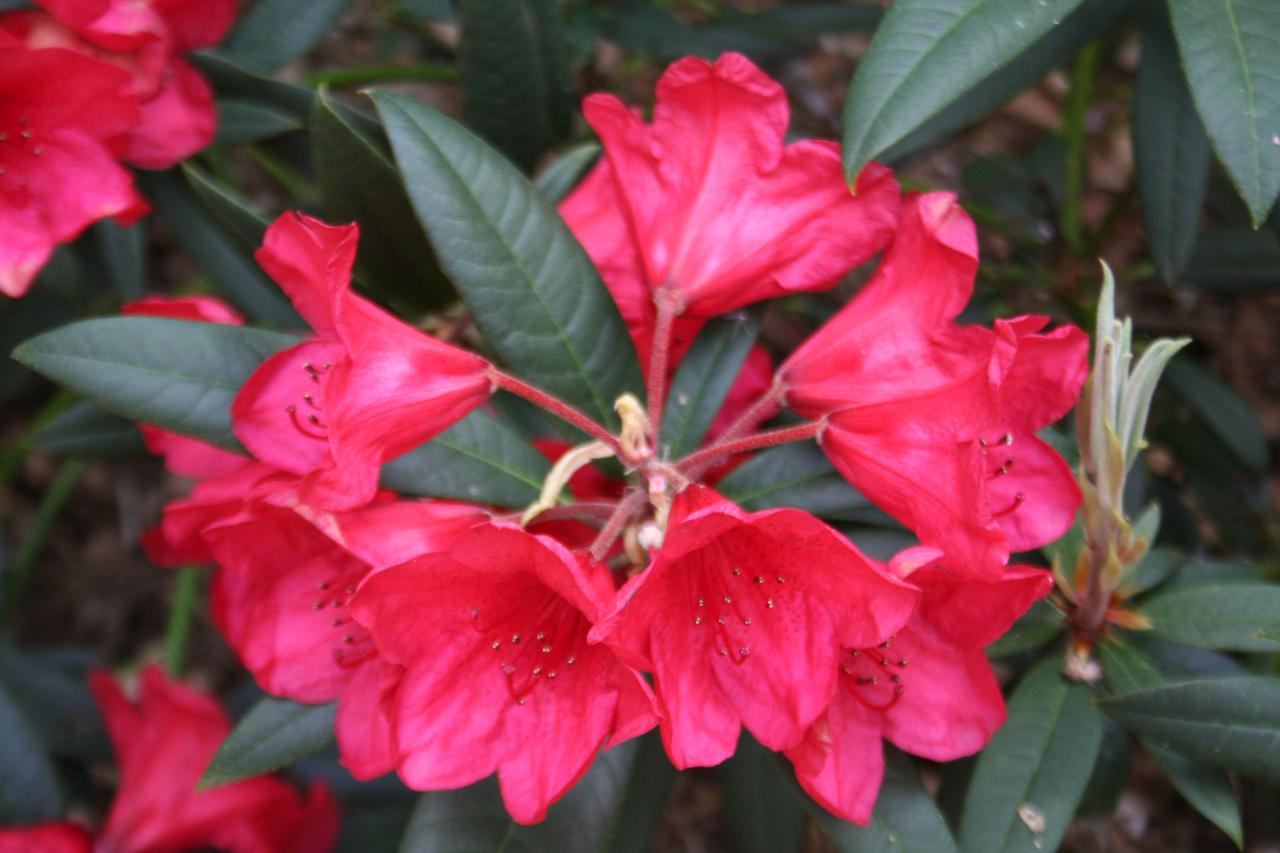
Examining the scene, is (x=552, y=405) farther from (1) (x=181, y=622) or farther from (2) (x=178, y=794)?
(1) (x=181, y=622)

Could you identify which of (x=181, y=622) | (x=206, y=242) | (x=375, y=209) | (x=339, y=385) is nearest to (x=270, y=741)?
(x=339, y=385)

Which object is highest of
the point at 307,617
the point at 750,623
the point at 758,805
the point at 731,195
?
the point at 731,195

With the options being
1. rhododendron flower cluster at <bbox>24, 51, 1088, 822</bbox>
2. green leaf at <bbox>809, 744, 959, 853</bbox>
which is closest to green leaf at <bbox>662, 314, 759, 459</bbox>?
rhododendron flower cluster at <bbox>24, 51, 1088, 822</bbox>

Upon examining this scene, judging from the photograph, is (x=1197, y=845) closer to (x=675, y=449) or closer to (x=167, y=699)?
(x=675, y=449)

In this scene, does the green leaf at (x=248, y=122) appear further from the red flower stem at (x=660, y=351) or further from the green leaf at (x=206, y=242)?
the red flower stem at (x=660, y=351)

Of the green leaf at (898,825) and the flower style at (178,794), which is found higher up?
the green leaf at (898,825)

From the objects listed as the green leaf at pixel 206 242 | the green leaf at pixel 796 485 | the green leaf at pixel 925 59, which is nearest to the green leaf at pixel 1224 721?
the green leaf at pixel 796 485
